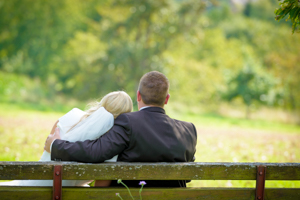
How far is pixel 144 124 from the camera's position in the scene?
2.53 meters

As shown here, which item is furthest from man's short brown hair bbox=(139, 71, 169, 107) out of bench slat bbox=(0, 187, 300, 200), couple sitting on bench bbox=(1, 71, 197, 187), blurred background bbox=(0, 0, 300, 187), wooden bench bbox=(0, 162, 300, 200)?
blurred background bbox=(0, 0, 300, 187)

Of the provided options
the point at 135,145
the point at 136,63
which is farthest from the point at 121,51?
the point at 135,145

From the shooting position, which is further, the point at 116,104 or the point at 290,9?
the point at 116,104

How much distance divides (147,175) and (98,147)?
49cm

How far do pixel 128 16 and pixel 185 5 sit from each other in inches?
182

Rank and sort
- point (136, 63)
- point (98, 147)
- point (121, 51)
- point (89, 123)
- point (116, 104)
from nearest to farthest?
point (98, 147)
point (89, 123)
point (116, 104)
point (121, 51)
point (136, 63)

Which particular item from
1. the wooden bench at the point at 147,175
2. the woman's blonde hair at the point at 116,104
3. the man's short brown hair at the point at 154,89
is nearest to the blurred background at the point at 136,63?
the woman's blonde hair at the point at 116,104

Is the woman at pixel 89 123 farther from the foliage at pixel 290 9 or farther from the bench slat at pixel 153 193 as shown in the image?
the foliage at pixel 290 9

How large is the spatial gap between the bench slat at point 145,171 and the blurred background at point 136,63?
45.6 ft

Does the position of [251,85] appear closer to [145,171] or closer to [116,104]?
[116,104]

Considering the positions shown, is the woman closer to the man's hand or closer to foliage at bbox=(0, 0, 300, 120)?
the man's hand

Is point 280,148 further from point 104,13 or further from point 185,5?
point 104,13

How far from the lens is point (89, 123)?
2818mm

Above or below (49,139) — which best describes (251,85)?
above
